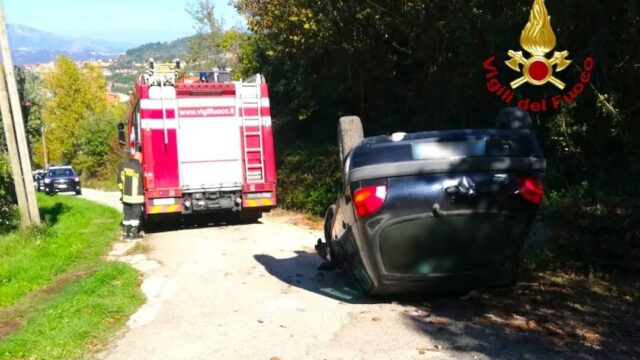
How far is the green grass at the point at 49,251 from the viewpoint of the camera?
9.15 metres

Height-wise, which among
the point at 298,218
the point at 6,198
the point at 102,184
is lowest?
the point at 102,184

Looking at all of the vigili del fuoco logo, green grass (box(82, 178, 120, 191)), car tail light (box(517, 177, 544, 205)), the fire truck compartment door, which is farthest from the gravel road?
green grass (box(82, 178, 120, 191))

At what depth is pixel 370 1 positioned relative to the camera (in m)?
14.4

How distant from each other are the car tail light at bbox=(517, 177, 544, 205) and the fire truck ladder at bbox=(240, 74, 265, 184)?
28.8 feet

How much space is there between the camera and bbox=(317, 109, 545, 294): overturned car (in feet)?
16.8

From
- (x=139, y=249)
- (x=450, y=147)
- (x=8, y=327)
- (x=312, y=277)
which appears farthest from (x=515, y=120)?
(x=139, y=249)

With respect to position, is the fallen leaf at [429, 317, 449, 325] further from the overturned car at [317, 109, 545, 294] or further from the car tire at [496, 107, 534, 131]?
the car tire at [496, 107, 534, 131]

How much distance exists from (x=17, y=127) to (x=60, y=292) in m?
6.33

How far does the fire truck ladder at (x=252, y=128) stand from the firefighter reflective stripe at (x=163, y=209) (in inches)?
61.9

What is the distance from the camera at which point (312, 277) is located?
25.1 feet

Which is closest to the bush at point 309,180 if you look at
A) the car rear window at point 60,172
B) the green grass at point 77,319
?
the green grass at point 77,319

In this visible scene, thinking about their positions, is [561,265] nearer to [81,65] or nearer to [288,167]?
[288,167]

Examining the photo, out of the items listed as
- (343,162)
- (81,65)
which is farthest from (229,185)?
(81,65)

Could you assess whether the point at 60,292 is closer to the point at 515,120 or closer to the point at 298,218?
the point at 515,120
